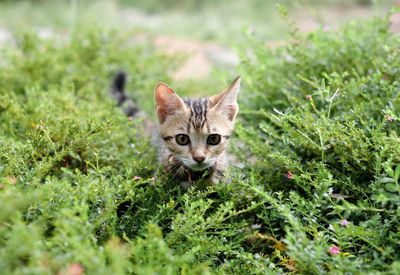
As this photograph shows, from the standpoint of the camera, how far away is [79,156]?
2.41 m

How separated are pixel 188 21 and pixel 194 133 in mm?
6274

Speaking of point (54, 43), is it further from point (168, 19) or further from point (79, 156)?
point (168, 19)

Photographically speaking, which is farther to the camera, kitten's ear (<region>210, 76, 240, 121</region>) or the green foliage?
kitten's ear (<region>210, 76, 240, 121</region>)

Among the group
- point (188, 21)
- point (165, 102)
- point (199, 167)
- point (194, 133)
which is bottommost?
point (188, 21)

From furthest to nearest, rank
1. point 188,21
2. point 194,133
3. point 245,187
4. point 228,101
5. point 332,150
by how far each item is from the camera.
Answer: point 188,21 → point 228,101 → point 194,133 → point 332,150 → point 245,187

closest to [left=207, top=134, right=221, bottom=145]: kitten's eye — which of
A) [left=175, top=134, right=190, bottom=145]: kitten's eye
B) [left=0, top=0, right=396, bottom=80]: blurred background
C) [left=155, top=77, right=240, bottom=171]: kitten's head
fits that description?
[left=155, top=77, right=240, bottom=171]: kitten's head

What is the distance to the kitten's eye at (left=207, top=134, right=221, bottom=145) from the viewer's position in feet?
8.05

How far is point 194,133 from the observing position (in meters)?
2.42

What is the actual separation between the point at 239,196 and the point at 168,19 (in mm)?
6806

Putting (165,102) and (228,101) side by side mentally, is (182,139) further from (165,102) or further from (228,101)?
(228,101)

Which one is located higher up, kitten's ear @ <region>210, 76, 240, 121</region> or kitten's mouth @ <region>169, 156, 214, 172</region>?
kitten's ear @ <region>210, 76, 240, 121</region>

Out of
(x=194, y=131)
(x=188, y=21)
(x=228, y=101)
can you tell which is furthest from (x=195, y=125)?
(x=188, y=21)

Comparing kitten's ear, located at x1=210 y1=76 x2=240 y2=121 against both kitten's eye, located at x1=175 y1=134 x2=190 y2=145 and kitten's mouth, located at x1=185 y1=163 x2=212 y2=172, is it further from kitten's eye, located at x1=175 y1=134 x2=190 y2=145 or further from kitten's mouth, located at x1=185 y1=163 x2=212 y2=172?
kitten's mouth, located at x1=185 y1=163 x2=212 y2=172

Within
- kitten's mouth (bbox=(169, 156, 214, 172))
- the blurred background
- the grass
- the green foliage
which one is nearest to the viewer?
the grass
